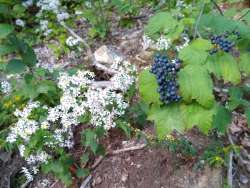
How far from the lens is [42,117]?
3604 mm

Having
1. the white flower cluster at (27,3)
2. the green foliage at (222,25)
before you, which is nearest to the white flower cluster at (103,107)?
the green foliage at (222,25)

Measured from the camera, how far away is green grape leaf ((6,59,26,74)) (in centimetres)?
384

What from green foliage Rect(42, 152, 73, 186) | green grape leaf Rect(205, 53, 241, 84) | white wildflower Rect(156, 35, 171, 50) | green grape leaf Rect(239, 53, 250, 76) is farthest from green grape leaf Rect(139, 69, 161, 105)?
green foliage Rect(42, 152, 73, 186)

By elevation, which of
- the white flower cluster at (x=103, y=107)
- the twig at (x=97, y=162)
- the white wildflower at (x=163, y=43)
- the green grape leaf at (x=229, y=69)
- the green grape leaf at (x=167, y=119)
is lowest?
the twig at (x=97, y=162)

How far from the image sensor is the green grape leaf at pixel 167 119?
202 cm

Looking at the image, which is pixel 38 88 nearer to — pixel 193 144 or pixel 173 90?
pixel 193 144

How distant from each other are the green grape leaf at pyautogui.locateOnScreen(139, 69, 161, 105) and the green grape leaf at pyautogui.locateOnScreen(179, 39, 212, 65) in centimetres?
19

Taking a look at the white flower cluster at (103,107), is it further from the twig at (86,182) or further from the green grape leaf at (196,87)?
the green grape leaf at (196,87)

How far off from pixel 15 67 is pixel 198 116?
237 cm

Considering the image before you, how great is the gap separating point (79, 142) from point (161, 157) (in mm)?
872

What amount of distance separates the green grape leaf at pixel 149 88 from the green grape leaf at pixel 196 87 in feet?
0.47

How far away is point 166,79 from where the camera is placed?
2.04 metres

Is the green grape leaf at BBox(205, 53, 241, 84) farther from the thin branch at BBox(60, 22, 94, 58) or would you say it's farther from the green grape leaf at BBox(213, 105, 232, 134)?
the thin branch at BBox(60, 22, 94, 58)

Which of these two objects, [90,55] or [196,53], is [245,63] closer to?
[196,53]
